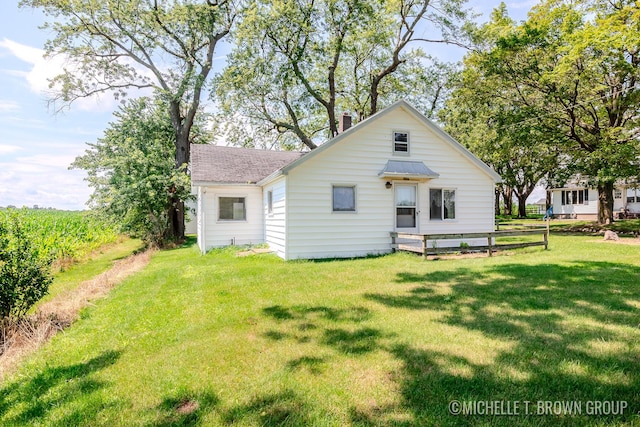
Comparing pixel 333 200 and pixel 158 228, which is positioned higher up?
pixel 333 200

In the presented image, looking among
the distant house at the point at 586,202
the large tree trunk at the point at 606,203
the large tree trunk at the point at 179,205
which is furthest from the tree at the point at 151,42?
the distant house at the point at 586,202

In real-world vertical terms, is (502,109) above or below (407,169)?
above

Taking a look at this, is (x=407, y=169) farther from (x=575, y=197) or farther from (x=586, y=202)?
(x=575, y=197)

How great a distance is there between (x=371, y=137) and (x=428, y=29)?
40.7ft

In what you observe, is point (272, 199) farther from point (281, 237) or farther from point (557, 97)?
point (557, 97)

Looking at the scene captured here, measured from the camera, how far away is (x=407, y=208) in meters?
12.6

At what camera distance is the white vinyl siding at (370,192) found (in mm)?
11164

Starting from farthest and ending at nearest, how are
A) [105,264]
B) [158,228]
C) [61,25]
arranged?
[61,25]
[158,228]
[105,264]

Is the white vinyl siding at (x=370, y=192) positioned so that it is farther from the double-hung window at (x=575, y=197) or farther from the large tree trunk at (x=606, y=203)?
the double-hung window at (x=575, y=197)

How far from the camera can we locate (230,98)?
68.4 feet

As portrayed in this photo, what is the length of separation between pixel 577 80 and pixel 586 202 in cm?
2461

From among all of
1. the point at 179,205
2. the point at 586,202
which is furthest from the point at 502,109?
the point at 179,205

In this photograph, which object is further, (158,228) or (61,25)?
(61,25)

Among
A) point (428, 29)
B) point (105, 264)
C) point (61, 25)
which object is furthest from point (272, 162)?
point (61, 25)
